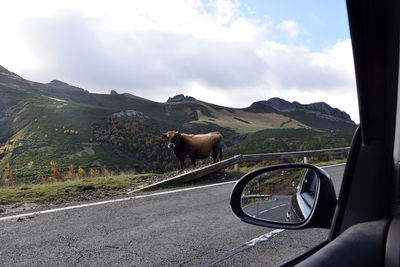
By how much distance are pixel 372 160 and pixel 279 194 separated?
79 cm

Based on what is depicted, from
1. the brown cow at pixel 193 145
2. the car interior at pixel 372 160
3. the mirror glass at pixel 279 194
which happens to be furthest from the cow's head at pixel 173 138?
the car interior at pixel 372 160

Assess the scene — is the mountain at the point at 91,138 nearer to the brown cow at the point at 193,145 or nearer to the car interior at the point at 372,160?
the brown cow at the point at 193,145

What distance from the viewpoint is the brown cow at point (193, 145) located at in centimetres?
1648

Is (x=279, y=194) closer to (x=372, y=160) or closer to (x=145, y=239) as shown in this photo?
(x=372, y=160)

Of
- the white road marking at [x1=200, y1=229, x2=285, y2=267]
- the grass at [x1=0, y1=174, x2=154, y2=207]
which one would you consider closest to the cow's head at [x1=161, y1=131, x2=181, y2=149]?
the grass at [x1=0, y1=174, x2=154, y2=207]

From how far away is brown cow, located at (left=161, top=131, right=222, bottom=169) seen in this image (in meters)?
16.5

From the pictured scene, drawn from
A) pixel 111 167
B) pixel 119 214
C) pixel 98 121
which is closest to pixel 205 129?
pixel 98 121

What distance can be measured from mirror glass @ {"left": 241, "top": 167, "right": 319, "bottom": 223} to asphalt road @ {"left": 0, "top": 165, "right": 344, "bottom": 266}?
1.45 m

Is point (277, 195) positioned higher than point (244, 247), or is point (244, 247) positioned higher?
point (277, 195)

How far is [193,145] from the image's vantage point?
673 inches

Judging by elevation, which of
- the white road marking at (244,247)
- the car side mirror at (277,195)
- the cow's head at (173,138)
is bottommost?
the white road marking at (244,247)

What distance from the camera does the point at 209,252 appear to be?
10.8 feet

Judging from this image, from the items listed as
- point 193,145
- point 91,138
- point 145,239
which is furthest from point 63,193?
point 91,138

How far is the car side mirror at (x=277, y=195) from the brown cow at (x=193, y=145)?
1432cm
